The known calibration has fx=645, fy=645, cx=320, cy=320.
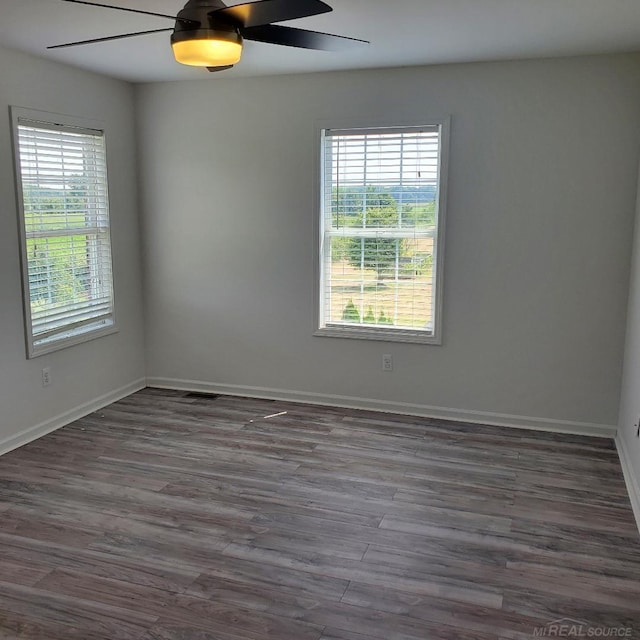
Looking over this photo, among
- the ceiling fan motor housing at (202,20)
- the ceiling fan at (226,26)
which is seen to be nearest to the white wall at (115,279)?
the ceiling fan at (226,26)

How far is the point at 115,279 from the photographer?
4.90 metres

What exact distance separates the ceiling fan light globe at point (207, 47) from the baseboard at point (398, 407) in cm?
291

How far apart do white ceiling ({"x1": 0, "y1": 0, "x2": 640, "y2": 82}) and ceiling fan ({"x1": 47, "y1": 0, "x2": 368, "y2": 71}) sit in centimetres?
60

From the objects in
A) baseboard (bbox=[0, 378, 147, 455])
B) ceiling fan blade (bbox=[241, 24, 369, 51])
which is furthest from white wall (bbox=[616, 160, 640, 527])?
baseboard (bbox=[0, 378, 147, 455])

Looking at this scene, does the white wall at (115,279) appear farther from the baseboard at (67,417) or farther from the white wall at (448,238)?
the white wall at (448,238)

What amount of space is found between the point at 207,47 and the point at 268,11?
0.27 metres

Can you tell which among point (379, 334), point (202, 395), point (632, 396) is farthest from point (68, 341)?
point (632, 396)

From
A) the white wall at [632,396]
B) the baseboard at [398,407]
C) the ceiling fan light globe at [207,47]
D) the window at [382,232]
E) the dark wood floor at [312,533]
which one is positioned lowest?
the dark wood floor at [312,533]

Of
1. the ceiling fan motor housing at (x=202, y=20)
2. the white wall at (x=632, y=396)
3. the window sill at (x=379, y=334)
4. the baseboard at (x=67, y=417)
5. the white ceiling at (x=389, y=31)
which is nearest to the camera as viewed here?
the ceiling fan motor housing at (x=202, y=20)

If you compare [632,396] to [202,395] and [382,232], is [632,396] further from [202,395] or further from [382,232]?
[202,395]

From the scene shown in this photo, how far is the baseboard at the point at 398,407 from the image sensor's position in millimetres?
4285

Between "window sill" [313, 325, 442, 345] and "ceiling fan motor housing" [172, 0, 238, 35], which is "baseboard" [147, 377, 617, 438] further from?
"ceiling fan motor housing" [172, 0, 238, 35]

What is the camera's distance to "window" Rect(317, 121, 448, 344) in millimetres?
4426

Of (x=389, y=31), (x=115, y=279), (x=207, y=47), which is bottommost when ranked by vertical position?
(x=115, y=279)
